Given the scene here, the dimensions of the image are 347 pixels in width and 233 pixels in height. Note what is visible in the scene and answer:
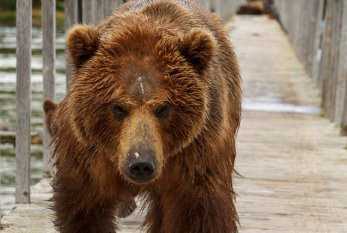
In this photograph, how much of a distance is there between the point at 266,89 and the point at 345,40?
164 inches

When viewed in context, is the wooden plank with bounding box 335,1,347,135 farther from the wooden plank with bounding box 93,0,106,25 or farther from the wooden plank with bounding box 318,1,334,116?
the wooden plank with bounding box 93,0,106,25

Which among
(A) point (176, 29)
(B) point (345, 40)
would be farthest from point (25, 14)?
(B) point (345, 40)

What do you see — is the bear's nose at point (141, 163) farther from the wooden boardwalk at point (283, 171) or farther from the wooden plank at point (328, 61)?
the wooden plank at point (328, 61)

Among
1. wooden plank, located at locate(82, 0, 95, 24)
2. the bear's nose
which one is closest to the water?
wooden plank, located at locate(82, 0, 95, 24)

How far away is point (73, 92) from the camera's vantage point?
4797mm

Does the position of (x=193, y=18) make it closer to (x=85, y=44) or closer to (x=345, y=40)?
(x=85, y=44)

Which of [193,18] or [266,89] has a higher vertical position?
[193,18]

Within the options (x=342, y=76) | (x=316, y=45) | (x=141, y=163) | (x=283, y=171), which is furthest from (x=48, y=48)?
(x=316, y=45)

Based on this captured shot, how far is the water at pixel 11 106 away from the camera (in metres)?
9.70

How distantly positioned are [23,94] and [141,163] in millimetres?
2511

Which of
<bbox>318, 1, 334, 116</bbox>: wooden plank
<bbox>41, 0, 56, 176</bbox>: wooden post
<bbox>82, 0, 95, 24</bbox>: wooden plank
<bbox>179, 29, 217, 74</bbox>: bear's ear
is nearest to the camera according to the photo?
<bbox>179, 29, 217, 74</bbox>: bear's ear

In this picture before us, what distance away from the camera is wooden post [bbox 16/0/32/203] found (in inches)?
261

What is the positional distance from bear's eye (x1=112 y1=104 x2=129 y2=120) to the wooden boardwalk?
1774 millimetres

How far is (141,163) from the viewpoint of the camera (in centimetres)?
441
